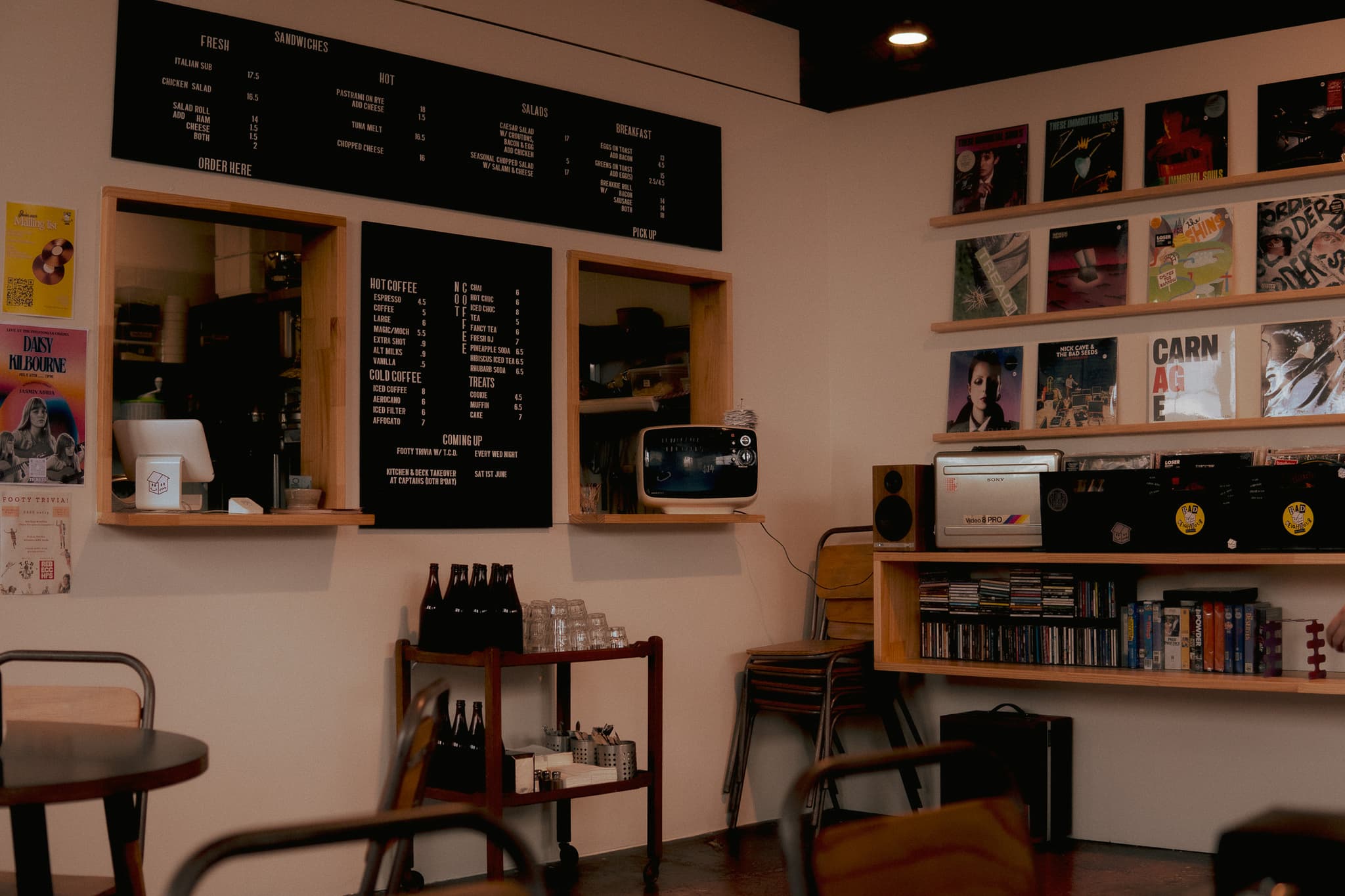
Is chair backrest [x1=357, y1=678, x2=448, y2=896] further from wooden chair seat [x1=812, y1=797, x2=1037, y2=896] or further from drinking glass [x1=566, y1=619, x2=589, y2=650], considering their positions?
drinking glass [x1=566, y1=619, x2=589, y2=650]

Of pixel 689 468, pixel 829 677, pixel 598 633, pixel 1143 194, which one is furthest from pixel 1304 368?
pixel 598 633

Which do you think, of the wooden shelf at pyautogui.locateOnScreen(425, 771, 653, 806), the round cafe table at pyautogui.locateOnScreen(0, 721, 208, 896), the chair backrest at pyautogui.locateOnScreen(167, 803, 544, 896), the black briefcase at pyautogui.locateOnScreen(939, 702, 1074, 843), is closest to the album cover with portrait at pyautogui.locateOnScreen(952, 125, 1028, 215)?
the black briefcase at pyautogui.locateOnScreen(939, 702, 1074, 843)

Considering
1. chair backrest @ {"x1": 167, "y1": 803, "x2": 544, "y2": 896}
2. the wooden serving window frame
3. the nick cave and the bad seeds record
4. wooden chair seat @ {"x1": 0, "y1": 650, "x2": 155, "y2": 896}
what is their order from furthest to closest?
the nick cave and the bad seeds record < the wooden serving window frame < wooden chair seat @ {"x1": 0, "y1": 650, "x2": 155, "y2": 896} < chair backrest @ {"x1": 167, "y1": 803, "x2": 544, "y2": 896}

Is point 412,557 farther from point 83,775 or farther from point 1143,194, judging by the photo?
point 1143,194

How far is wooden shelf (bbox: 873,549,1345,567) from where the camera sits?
3.68m

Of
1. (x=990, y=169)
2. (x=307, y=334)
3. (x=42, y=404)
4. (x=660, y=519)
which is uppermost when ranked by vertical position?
(x=990, y=169)

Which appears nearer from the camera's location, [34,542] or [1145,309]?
[34,542]

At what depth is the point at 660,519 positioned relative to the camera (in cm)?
422

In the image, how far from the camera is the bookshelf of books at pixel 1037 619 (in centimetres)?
390

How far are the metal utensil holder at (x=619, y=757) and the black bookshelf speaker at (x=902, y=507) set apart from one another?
115 centimetres

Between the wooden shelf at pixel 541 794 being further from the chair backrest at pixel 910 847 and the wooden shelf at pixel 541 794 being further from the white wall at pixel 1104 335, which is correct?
the chair backrest at pixel 910 847

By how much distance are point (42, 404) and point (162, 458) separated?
314 millimetres

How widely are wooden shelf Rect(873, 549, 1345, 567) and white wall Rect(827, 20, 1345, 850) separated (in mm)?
403

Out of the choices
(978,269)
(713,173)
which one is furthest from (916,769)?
(713,173)
